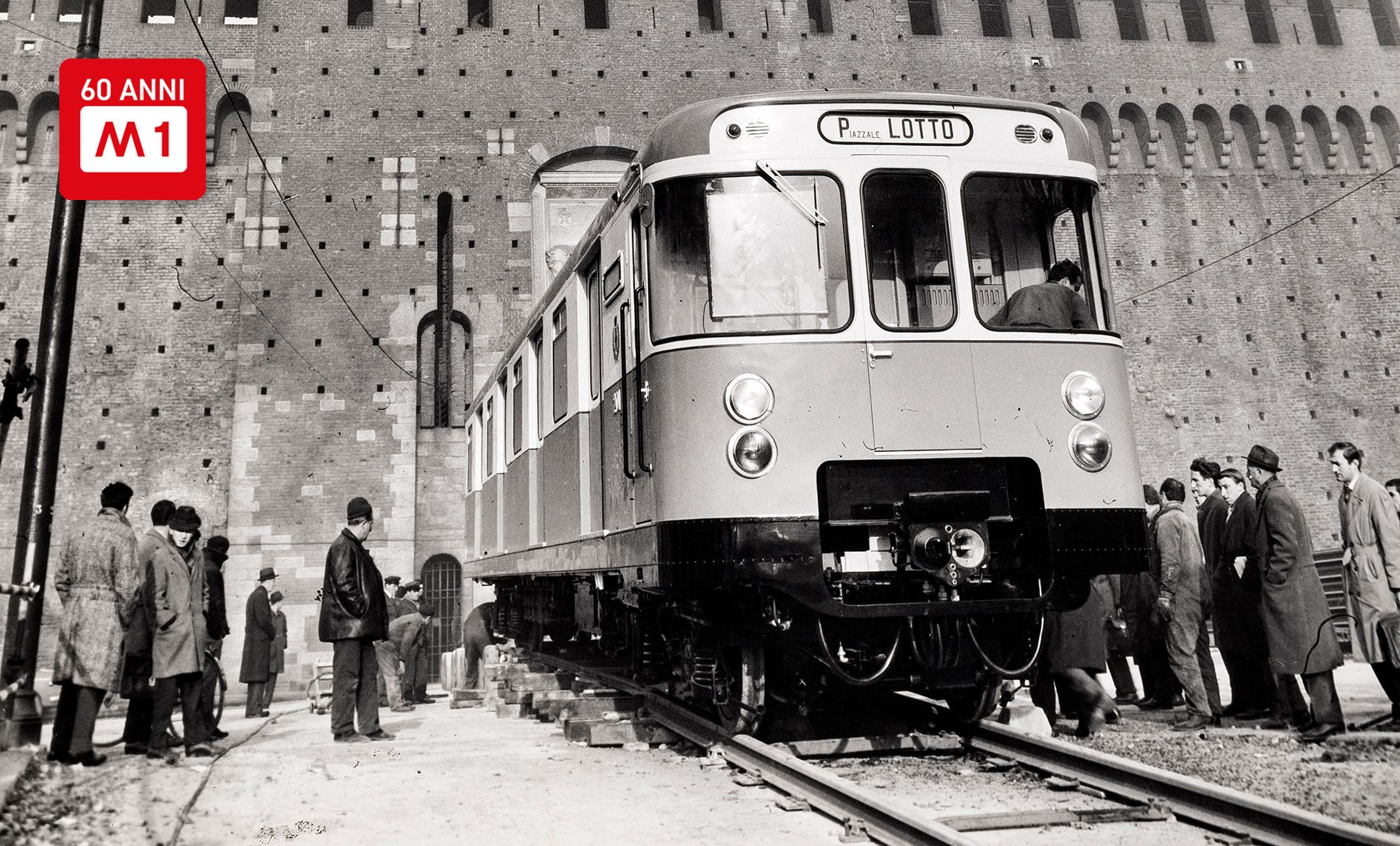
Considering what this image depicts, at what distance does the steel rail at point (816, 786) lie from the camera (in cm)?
338

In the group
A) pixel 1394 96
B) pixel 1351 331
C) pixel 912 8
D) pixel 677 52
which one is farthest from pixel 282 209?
pixel 1394 96

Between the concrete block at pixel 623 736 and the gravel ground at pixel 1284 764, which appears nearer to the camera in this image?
the gravel ground at pixel 1284 764

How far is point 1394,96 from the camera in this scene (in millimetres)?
22094

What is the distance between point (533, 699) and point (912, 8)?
17.3 metres

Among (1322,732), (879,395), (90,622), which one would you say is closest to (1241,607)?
(1322,732)

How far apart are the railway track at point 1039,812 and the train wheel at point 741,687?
9cm

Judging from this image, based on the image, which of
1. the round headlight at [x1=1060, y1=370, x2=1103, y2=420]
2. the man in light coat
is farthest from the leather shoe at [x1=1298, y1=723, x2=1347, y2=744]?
the round headlight at [x1=1060, y1=370, x2=1103, y2=420]

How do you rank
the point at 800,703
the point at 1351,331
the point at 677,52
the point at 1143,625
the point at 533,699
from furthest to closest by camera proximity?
the point at 1351,331, the point at 677,52, the point at 533,699, the point at 1143,625, the point at 800,703

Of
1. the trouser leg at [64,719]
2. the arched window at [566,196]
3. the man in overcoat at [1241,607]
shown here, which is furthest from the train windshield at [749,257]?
the arched window at [566,196]

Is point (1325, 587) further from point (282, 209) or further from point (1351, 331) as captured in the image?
point (282, 209)

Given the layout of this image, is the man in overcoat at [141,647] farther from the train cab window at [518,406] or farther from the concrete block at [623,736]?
the train cab window at [518,406]

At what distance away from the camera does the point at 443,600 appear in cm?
1769

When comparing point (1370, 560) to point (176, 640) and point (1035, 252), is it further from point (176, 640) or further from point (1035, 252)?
point (176, 640)

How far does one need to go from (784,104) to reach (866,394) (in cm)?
138
